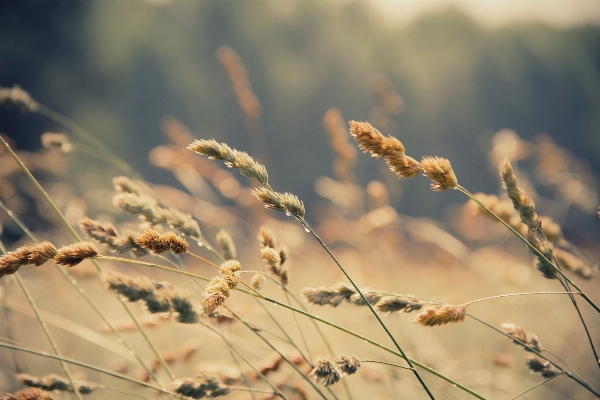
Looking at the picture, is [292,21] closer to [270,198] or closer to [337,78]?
[337,78]

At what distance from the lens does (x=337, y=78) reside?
1447cm

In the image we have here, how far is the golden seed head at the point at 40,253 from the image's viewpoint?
26.7 inches

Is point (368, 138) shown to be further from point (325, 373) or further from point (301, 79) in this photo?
point (301, 79)

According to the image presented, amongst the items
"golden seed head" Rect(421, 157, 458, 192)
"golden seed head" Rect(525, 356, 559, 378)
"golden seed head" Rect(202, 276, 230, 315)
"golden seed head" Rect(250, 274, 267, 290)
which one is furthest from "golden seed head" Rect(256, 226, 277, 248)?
"golden seed head" Rect(525, 356, 559, 378)

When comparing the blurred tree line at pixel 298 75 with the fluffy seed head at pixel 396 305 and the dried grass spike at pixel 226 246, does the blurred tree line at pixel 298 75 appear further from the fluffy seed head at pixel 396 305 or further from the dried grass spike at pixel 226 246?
the fluffy seed head at pixel 396 305

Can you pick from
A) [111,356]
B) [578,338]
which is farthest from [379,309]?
[578,338]

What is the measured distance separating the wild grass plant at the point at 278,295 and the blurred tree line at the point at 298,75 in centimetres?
974

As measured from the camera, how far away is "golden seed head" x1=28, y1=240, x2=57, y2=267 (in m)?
0.68

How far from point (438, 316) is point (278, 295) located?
2819mm

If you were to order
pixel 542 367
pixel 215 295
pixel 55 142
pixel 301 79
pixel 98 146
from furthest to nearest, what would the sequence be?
pixel 301 79
pixel 98 146
pixel 55 142
pixel 542 367
pixel 215 295

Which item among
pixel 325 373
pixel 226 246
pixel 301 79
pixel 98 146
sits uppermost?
pixel 301 79

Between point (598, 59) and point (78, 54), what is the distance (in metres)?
16.1

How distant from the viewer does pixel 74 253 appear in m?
0.69

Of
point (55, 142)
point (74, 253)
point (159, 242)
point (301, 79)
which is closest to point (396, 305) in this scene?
point (159, 242)
